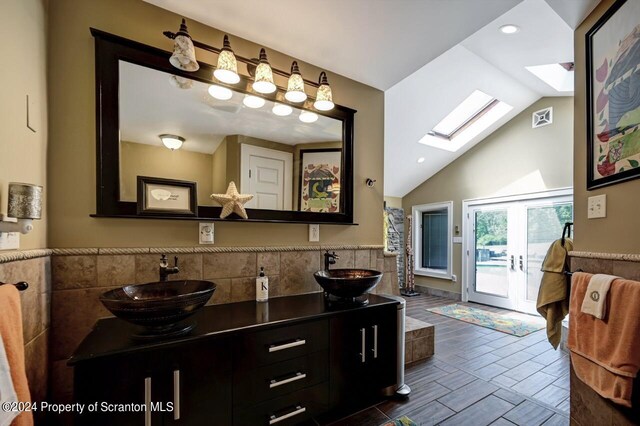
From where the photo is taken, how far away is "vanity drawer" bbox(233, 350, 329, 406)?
1.42m

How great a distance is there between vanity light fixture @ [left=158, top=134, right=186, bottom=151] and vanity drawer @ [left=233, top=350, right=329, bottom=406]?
1377mm

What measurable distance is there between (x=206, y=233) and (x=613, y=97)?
243 cm

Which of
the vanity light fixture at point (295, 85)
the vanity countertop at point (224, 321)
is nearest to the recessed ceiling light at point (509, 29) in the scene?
the vanity light fixture at point (295, 85)

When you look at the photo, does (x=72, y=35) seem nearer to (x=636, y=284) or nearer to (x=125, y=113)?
(x=125, y=113)

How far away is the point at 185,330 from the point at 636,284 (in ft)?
6.68

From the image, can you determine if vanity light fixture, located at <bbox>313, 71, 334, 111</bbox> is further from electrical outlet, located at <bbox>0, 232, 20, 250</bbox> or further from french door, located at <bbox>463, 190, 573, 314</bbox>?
french door, located at <bbox>463, 190, 573, 314</bbox>

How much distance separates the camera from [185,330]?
1.35 m

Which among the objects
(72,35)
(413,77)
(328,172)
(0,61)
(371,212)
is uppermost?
(413,77)

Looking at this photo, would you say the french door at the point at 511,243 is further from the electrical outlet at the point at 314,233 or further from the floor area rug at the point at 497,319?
the electrical outlet at the point at 314,233

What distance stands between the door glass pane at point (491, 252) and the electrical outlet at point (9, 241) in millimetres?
5715

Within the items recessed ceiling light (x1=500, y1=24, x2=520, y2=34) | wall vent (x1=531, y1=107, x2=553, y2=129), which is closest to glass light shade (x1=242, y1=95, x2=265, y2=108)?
recessed ceiling light (x1=500, y1=24, x2=520, y2=34)

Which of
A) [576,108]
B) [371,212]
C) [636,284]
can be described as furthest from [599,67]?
[371,212]

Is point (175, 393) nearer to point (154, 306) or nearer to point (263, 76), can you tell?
point (154, 306)

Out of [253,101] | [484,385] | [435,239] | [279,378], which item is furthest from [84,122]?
[435,239]
